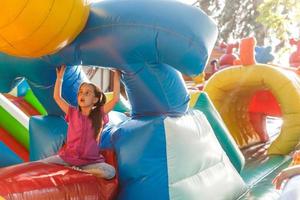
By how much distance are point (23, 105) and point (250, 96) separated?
8.57 feet

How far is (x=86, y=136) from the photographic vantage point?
2.28 meters

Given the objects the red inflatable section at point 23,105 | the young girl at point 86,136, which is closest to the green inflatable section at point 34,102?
the red inflatable section at point 23,105

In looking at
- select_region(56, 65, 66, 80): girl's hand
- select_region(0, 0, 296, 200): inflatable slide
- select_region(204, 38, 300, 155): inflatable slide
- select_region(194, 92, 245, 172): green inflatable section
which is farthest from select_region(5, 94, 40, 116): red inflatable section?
select_region(204, 38, 300, 155): inflatable slide

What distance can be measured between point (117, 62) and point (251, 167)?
2.27 meters

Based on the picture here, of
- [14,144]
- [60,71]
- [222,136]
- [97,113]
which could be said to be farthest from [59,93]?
[222,136]

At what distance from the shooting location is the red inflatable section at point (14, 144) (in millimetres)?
3275

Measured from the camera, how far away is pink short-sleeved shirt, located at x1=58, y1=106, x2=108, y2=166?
2.28m

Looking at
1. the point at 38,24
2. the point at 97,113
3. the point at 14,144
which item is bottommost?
the point at 14,144

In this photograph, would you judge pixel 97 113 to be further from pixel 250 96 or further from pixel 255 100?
pixel 255 100

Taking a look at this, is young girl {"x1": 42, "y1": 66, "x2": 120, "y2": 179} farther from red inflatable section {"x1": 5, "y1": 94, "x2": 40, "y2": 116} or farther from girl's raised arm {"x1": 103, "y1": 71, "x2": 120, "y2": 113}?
red inflatable section {"x1": 5, "y1": 94, "x2": 40, "y2": 116}

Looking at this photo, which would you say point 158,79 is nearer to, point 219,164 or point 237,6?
point 219,164

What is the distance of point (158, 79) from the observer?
7.54ft

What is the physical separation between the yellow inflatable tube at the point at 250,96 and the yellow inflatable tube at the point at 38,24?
279 cm

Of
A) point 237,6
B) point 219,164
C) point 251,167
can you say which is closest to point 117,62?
point 219,164
